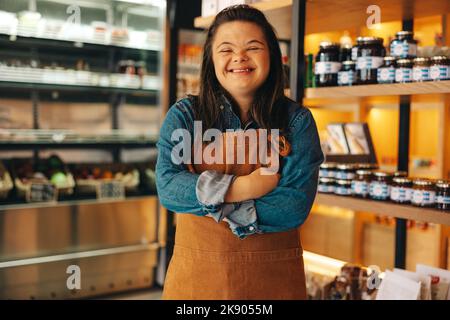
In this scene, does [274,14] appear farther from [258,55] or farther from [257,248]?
[257,248]

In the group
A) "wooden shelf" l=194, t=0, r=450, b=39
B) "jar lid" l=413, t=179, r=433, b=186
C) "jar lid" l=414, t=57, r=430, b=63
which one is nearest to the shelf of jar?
"wooden shelf" l=194, t=0, r=450, b=39

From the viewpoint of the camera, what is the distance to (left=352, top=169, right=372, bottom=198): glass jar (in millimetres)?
2170

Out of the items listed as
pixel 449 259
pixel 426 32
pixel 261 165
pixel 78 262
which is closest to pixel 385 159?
pixel 426 32

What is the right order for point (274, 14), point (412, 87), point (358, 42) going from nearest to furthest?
point (412, 87) < point (358, 42) < point (274, 14)

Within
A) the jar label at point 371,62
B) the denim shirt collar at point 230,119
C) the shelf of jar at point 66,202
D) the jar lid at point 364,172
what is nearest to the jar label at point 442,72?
the jar label at point 371,62

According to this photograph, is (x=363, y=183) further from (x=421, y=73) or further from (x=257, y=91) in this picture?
(x=257, y=91)

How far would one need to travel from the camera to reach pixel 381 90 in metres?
2.03

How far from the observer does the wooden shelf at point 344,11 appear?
210cm

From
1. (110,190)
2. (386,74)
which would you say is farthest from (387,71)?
(110,190)

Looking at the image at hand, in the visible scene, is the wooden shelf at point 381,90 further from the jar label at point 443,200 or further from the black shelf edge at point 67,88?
the black shelf edge at point 67,88

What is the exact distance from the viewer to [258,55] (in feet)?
4.22

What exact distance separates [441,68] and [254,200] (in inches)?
39.9

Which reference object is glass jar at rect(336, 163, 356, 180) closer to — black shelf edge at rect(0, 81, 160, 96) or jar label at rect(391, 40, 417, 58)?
jar label at rect(391, 40, 417, 58)

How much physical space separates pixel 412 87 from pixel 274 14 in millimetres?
713
